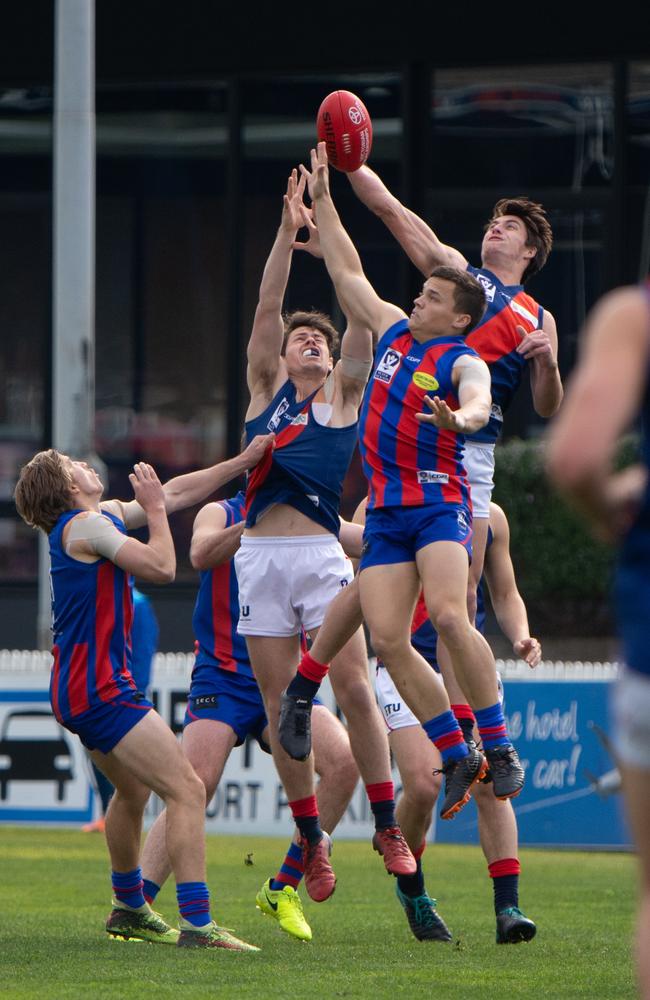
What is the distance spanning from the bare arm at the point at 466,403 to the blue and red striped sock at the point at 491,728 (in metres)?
1.25

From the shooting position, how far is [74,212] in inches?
565

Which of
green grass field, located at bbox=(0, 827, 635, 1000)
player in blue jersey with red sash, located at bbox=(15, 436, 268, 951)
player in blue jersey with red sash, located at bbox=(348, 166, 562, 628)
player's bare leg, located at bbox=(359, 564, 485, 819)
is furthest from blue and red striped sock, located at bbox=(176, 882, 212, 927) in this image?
player in blue jersey with red sash, located at bbox=(348, 166, 562, 628)

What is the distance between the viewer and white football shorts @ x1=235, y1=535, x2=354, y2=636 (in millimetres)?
7840

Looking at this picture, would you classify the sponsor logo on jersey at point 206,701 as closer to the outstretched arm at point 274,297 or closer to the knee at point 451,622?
the outstretched arm at point 274,297

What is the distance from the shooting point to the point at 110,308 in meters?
19.6

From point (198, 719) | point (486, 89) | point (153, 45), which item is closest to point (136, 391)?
point (153, 45)

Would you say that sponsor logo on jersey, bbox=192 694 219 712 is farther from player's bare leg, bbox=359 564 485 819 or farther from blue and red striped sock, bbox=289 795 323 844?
player's bare leg, bbox=359 564 485 819

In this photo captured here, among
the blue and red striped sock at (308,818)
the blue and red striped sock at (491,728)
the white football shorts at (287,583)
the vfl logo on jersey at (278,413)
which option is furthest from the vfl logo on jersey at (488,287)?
the blue and red striped sock at (308,818)

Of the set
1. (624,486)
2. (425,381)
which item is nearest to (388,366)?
(425,381)

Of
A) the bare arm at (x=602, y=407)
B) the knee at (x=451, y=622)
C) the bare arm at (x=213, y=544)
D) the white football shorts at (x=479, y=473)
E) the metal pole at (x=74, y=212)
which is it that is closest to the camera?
the bare arm at (x=602, y=407)

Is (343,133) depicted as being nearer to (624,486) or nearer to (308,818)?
(308,818)

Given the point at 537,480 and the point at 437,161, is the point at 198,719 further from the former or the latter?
the point at 437,161

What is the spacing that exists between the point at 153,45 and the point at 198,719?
11853mm

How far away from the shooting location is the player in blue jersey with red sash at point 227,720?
314 inches
